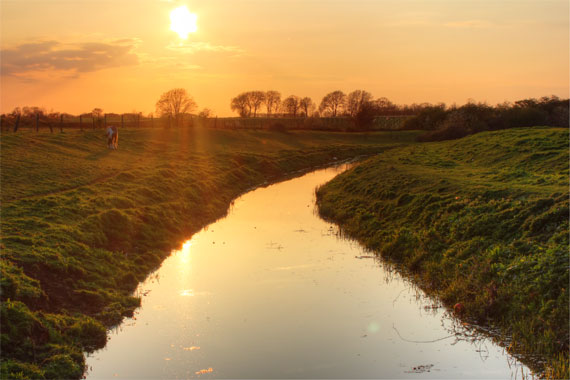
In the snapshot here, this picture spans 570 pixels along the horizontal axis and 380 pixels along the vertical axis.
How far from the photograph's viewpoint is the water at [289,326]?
10570 mm

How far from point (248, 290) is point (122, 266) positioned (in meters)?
4.66

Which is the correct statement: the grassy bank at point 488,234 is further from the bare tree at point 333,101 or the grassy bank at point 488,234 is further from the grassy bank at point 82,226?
the bare tree at point 333,101

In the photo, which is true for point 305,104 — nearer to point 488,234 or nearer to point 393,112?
point 393,112

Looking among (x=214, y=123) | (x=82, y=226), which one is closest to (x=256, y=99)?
(x=214, y=123)

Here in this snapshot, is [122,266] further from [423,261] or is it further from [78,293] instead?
[423,261]

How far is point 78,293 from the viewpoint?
13.8m

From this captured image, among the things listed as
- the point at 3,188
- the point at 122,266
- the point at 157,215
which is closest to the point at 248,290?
the point at 122,266

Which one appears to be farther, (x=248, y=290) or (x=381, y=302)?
(x=248, y=290)

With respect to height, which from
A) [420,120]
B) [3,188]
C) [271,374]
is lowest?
[271,374]

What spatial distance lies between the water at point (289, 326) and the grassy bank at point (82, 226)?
94 centimetres

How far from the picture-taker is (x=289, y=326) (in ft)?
41.5

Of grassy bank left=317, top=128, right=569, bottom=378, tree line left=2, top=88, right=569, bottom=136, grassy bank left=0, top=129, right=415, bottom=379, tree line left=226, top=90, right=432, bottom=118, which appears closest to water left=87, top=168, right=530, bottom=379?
grassy bank left=317, top=128, right=569, bottom=378

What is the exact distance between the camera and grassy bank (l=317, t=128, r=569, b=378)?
1184 centimetres

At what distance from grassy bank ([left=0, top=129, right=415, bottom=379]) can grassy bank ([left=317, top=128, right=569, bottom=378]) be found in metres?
8.77
